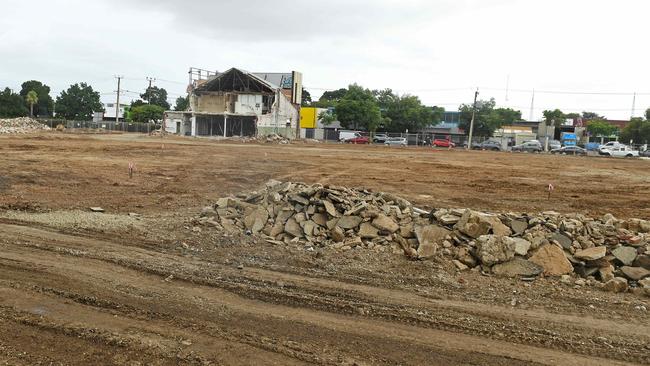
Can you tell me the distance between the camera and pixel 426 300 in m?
6.47

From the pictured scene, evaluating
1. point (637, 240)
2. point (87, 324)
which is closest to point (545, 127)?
point (637, 240)

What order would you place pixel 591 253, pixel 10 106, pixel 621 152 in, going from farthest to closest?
pixel 10 106 → pixel 621 152 → pixel 591 253

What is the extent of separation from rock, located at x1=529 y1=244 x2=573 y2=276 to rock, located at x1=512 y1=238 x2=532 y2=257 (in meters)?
0.14

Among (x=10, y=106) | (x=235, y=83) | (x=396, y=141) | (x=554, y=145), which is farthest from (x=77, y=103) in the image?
(x=554, y=145)

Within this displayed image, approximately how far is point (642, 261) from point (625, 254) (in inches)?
10.2

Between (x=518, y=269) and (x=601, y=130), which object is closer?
(x=518, y=269)

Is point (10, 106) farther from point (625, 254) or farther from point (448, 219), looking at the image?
point (625, 254)

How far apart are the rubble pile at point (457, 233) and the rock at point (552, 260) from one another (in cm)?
2

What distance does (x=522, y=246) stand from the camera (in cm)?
817

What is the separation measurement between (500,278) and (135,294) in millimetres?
5332

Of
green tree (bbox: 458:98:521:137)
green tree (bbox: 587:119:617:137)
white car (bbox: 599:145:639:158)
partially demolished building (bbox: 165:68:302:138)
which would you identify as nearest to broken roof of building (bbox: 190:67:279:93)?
partially demolished building (bbox: 165:68:302:138)

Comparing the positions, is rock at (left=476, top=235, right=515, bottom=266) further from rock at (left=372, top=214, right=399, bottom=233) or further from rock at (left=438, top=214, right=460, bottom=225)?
rock at (left=372, top=214, right=399, bottom=233)

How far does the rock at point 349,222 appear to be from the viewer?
373 inches

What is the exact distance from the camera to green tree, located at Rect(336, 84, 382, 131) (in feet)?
253
